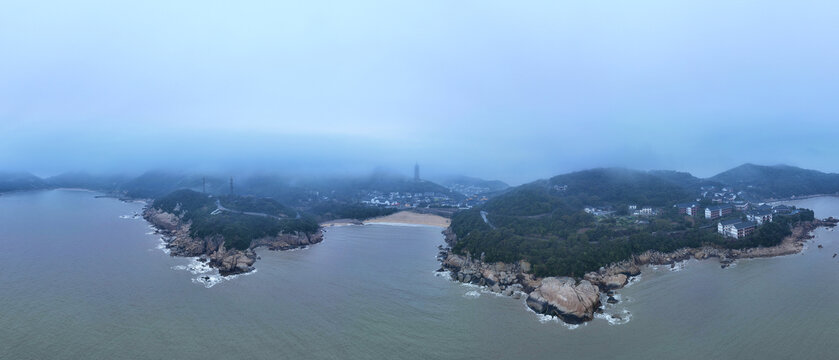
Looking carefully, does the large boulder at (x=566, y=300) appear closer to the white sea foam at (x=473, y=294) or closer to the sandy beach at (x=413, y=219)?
the white sea foam at (x=473, y=294)

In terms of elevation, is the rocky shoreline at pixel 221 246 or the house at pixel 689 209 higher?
the house at pixel 689 209

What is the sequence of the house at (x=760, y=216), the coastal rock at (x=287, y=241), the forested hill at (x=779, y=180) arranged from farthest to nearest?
1. the forested hill at (x=779, y=180)
2. the coastal rock at (x=287, y=241)
3. the house at (x=760, y=216)

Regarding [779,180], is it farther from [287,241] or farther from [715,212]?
[287,241]

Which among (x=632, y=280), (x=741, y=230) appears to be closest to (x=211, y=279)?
(x=632, y=280)

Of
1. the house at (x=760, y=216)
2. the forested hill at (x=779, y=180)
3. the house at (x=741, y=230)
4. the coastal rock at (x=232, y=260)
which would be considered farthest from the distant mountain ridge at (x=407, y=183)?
the coastal rock at (x=232, y=260)

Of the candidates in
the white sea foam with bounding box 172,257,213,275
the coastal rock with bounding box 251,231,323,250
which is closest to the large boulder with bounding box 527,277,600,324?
the white sea foam with bounding box 172,257,213,275

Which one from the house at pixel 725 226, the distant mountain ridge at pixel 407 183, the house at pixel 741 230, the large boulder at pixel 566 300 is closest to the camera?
the large boulder at pixel 566 300

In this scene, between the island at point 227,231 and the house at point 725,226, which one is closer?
the island at point 227,231
